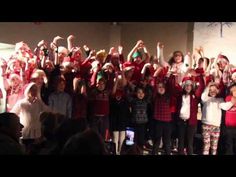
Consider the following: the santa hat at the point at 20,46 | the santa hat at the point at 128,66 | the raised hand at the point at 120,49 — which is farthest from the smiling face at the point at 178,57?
the santa hat at the point at 20,46

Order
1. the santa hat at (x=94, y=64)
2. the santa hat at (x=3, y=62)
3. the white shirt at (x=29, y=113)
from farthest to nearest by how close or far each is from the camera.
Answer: the santa hat at (x=94, y=64)
the santa hat at (x=3, y=62)
the white shirt at (x=29, y=113)

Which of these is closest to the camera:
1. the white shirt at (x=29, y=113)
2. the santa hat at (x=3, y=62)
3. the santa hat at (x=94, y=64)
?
the white shirt at (x=29, y=113)

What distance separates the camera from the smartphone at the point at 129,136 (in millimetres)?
4062

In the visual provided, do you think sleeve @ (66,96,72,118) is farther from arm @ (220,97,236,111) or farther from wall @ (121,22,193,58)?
arm @ (220,97,236,111)

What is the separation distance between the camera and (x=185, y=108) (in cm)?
417

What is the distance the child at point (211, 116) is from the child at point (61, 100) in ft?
4.29

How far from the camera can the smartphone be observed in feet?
13.3

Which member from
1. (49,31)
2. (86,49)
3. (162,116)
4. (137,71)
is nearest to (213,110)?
(162,116)

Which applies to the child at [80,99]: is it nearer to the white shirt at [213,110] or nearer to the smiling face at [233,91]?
the white shirt at [213,110]

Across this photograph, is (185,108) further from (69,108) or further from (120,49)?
(69,108)

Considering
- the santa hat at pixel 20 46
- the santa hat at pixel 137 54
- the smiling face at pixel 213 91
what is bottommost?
the smiling face at pixel 213 91

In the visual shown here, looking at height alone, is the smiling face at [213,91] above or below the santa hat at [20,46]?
below

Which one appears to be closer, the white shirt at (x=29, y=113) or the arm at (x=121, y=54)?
the white shirt at (x=29, y=113)

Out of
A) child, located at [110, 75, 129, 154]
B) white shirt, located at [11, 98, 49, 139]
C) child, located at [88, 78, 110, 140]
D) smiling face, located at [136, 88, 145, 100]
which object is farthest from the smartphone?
white shirt, located at [11, 98, 49, 139]
